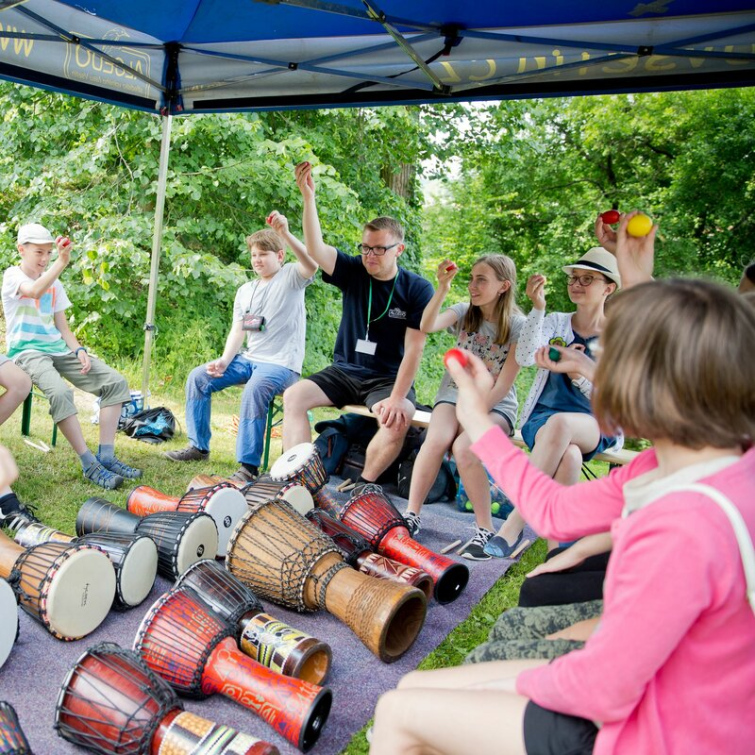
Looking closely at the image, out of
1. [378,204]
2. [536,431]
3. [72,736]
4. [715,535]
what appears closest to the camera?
[715,535]

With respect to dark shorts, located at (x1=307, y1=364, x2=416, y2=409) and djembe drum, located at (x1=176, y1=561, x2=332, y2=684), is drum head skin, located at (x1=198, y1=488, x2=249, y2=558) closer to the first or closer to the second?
djembe drum, located at (x1=176, y1=561, x2=332, y2=684)

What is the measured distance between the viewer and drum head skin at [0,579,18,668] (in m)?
2.19

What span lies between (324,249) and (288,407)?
107 centimetres

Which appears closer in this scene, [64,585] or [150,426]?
[64,585]

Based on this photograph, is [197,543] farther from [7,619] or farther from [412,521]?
[412,521]

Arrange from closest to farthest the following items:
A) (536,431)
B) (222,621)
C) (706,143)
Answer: (222,621)
(536,431)
(706,143)

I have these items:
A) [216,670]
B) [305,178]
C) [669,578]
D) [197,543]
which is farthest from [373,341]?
[669,578]

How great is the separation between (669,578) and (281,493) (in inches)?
94.7

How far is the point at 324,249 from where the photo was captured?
4.50 meters

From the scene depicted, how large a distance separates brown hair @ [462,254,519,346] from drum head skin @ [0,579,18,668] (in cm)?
292

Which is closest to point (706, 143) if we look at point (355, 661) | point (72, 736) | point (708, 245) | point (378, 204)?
point (708, 245)

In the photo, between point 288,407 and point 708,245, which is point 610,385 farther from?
point 708,245

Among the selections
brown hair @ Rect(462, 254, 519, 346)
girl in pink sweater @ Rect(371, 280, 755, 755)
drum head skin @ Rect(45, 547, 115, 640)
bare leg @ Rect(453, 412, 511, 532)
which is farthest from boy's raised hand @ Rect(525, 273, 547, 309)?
→ girl in pink sweater @ Rect(371, 280, 755, 755)

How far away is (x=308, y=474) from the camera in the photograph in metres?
3.64
